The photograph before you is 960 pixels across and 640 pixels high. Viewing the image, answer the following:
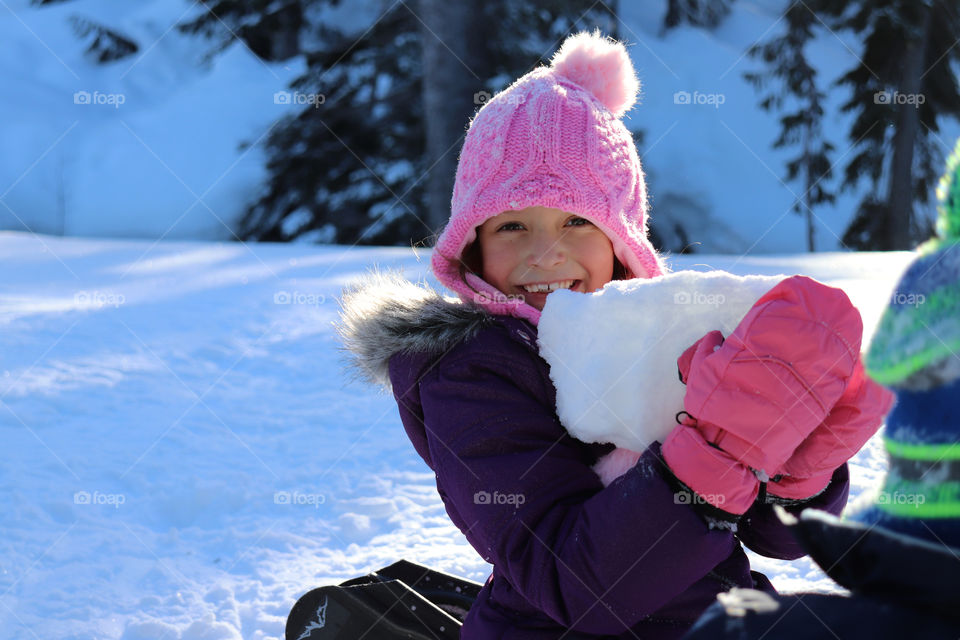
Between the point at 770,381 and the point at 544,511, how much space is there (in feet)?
1.51

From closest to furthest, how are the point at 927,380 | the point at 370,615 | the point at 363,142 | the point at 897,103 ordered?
the point at 927,380, the point at 370,615, the point at 363,142, the point at 897,103

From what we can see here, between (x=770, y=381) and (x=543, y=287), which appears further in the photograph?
(x=543, y=287)

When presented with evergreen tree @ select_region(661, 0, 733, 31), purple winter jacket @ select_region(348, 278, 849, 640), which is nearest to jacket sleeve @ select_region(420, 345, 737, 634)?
purple winter jacket @ select_region(348, 278, 849, 640)

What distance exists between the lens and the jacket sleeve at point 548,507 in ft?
4.59

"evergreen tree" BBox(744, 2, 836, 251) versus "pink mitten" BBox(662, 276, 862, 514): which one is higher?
"pink mitten" BBox(662, 276, 862, 514)

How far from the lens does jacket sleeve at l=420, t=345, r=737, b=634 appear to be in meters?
1.40

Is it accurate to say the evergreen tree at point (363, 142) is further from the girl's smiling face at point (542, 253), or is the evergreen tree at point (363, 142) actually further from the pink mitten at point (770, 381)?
the pink mitten at point (770, 381)

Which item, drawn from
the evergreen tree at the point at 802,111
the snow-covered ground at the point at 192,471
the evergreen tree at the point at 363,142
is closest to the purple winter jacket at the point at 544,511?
the snow-covered ground at the point at 192,471

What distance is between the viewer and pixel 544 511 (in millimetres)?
1538

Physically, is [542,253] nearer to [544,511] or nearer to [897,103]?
[544,511]

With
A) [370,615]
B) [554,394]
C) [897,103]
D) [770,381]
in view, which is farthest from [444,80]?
[770,381]

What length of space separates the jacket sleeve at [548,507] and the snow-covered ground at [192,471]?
1.74 ft

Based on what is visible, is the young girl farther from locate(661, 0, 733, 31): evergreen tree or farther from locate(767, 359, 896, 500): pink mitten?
locate(661, 0, 733, 31): evergreen tree

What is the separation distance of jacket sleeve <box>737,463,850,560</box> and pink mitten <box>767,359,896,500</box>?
13 centimetres
